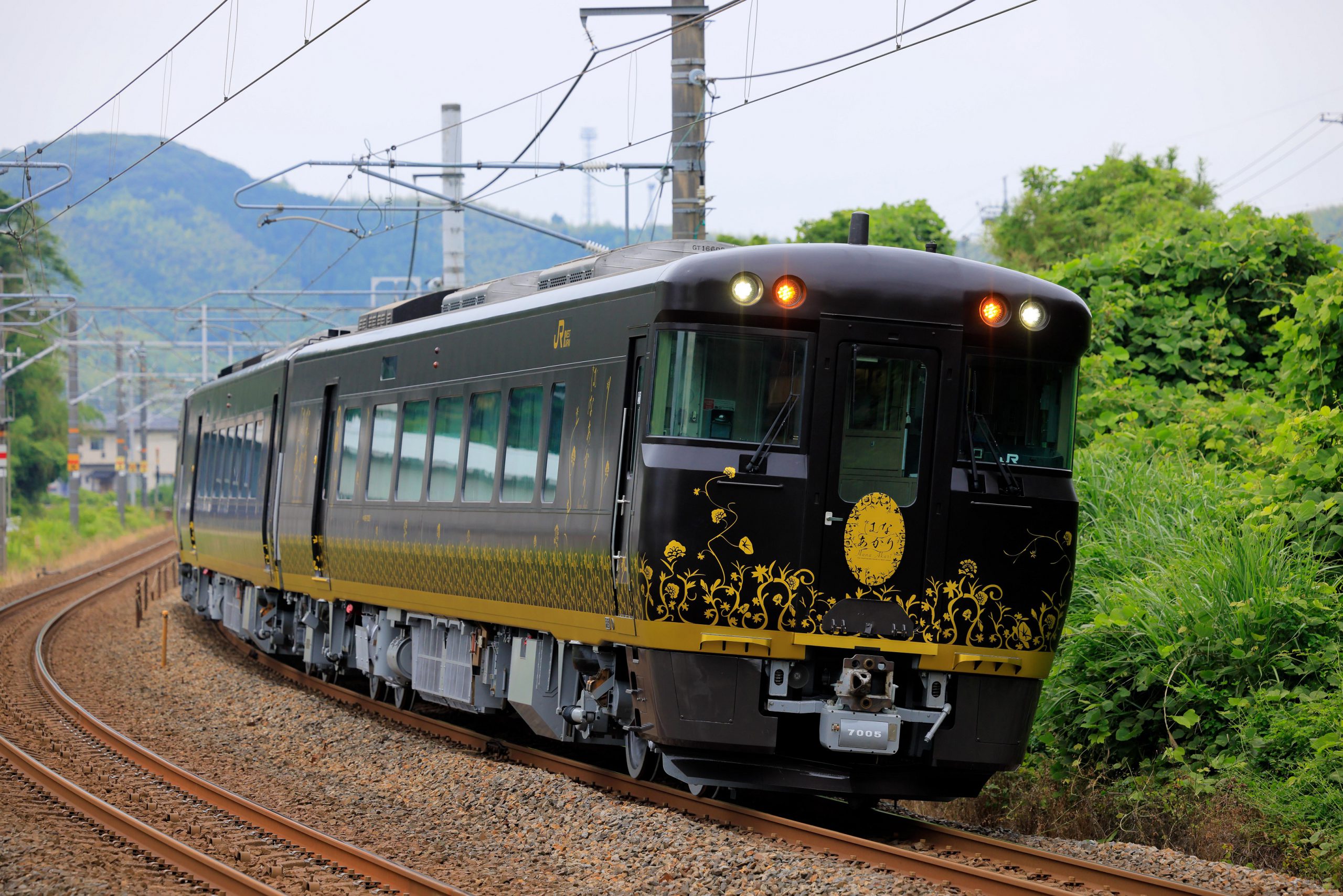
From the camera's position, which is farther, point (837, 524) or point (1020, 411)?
point (1020, 411)

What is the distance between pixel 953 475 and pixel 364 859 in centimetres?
379

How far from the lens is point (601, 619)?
30.4ft

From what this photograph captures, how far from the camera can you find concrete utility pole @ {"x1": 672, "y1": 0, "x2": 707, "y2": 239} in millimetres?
14281

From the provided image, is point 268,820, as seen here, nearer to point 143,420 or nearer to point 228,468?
point 228,468

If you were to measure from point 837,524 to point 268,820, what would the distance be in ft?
13.1

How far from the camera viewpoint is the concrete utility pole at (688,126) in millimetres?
14281

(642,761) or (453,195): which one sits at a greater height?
(453,195)

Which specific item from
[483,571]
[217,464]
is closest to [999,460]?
[483,571]

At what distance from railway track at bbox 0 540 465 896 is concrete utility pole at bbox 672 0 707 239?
259 inches

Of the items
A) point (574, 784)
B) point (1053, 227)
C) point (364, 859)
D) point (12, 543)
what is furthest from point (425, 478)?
point (12, 543)

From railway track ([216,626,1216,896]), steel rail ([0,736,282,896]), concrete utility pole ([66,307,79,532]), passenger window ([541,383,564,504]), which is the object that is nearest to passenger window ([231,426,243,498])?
steel rail ([0,736,282,896])

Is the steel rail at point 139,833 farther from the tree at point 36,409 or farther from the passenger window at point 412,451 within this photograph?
the tree at point 36,409

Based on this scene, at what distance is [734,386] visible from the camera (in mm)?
8523

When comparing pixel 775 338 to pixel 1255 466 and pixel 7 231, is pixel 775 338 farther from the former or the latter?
pixel 7 231
